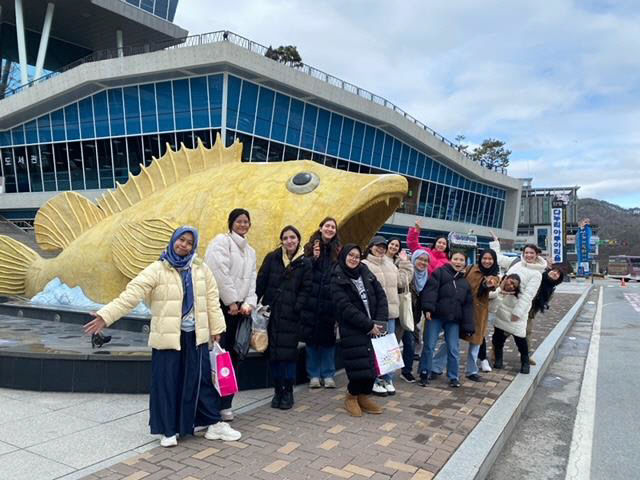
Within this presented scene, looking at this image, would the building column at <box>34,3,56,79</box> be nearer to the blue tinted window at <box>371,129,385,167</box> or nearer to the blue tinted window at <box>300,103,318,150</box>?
the blue tinted window at <box>300,103,318,150</box>

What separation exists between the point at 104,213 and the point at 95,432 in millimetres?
5019

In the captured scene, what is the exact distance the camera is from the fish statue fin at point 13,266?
323 inches

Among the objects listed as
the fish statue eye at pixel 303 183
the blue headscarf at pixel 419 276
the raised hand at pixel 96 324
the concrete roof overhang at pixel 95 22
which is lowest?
the raised hand at pixel 96 324

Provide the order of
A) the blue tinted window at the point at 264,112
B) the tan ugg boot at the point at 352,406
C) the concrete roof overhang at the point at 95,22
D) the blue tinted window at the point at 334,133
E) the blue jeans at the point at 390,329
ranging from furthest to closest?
the concrete roof overhang at the point at 95,22, the blue tinted window at the point at 334,133, the blue tinted window at the point at 264,112, the blue jeans at the point at 390,329, the tan ugg boot at the point at 352,406

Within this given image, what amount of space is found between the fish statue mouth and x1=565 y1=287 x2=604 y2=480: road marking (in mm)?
2932

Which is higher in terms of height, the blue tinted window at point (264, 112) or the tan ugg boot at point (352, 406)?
the blue tinted window at point (264, 112)

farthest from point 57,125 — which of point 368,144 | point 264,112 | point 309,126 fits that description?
point 368,144

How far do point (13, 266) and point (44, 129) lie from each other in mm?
21385

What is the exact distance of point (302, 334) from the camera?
4.63m

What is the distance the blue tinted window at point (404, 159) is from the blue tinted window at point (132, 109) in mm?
15865

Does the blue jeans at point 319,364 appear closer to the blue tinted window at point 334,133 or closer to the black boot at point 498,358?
the black boot at point 498,358

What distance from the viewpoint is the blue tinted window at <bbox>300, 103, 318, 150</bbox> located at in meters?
24.5

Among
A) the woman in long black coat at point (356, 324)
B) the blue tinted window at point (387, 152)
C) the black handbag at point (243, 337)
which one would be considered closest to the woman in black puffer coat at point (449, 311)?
the woman in long black coat at point (356, 324)

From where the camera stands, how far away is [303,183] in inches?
231
